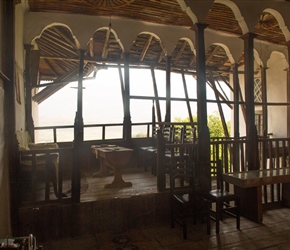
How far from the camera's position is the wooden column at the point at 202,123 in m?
3.96

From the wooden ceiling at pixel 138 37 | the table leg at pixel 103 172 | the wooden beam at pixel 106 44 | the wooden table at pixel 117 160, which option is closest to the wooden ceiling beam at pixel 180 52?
the wooden ceiling at pixel 138 37

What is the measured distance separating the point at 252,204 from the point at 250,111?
5.28 ft

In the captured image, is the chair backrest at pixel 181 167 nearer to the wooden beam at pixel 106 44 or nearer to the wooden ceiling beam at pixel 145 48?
the wooden beam at pixel 106 44

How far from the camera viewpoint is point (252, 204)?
12.9ft

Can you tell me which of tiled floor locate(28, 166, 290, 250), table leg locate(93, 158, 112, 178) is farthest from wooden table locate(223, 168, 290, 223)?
table leg locate(93, 158, 112, 178)

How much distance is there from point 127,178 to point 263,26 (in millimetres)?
5010

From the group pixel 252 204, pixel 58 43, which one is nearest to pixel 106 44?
pixel 58 43

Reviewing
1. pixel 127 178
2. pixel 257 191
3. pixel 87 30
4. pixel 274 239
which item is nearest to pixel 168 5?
pixel 87 30

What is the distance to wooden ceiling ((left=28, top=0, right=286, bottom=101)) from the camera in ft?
17.4

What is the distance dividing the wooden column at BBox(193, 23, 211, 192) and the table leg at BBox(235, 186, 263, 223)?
2.16ft

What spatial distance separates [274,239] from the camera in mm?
3258

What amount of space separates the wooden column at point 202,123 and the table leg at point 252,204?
2.16 ft

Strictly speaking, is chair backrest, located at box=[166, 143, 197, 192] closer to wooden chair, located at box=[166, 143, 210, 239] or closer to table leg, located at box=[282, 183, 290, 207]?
wooden chair, located at box=[166, 143, 210, 239]

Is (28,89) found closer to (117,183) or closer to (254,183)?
(117,183)
